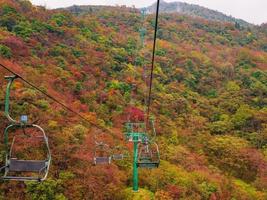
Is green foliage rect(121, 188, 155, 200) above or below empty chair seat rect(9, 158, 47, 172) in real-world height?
below

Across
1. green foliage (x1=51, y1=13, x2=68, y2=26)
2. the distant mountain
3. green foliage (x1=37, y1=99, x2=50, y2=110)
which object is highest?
the distant mountain

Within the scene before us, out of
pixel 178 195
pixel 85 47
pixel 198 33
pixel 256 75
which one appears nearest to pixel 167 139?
pixel 178 195

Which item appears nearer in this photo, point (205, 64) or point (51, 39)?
point (51, 39)

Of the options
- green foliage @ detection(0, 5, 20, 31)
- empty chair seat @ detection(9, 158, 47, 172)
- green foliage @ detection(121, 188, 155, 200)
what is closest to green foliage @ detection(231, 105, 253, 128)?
green foliage @ detection(121, 188, 155, 200)

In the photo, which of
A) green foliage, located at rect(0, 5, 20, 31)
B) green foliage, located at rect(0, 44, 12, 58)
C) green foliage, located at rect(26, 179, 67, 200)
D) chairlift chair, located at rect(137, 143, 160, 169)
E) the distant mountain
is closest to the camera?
chairlift chair, located at rect(137, 143, 160, 169)

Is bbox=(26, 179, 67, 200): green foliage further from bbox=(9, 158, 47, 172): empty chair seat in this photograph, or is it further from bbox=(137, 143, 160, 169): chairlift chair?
bbox=(9, 158, 47, 172): empty chair seat

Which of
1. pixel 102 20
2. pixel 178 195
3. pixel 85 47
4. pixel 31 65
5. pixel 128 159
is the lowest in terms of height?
pixel 178 195

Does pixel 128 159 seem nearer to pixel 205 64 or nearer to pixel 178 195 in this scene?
pixel 178 195

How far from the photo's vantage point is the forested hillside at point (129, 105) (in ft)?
51.8

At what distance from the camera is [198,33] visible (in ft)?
176

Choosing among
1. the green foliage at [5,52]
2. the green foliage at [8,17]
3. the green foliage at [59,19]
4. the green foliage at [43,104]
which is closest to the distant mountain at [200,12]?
the green foliage at [59,19]

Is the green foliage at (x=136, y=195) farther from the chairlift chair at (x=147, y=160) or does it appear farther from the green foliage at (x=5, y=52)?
the green foliage at (x=5, y=52)

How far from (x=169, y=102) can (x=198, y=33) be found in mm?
28069

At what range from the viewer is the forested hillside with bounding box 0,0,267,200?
15773 mm
